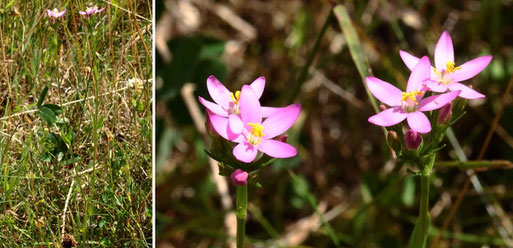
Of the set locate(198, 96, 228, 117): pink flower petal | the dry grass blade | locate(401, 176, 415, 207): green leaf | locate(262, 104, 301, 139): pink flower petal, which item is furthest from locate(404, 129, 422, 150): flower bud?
locate(401, 176, 415, 207): green leaf

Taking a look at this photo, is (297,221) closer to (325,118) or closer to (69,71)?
(325,118)

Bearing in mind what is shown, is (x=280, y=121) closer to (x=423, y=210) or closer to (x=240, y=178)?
(x=240, y=178)

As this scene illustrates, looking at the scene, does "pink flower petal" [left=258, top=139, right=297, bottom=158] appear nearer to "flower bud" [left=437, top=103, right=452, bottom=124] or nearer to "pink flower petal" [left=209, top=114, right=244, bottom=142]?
"pink flower petal" [left=209, top=114, right=244, bottom=142]

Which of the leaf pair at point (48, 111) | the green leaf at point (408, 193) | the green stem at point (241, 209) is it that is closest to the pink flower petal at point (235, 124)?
the green stem at point (241, 209)

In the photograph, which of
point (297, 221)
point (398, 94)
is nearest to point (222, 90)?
point (398, 94)

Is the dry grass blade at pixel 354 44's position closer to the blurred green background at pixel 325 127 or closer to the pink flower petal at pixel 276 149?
the blurred green background at pixel 325 127
